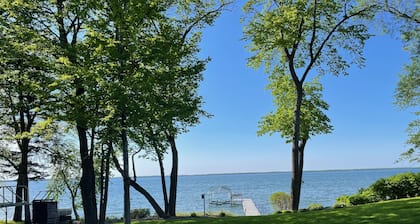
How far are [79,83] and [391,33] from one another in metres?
12.2

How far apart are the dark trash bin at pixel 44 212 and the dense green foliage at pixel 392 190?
1000 centimetres

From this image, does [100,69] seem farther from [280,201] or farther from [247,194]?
[247,194]

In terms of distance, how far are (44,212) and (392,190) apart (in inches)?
485

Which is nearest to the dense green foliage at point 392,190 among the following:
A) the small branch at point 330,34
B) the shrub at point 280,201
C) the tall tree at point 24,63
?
the small branch at point 330,34

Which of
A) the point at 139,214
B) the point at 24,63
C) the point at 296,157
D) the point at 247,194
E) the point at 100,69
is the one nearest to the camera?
the point at 100,69

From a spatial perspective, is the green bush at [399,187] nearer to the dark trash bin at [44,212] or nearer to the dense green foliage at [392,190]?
the dense green foliage at [392,190]

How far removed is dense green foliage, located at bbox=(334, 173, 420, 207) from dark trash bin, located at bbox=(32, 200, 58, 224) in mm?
10004

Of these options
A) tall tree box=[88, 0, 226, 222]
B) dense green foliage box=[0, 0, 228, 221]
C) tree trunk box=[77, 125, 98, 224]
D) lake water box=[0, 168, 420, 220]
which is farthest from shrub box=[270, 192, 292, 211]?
tall tree box=[88, 0, 226, 222]

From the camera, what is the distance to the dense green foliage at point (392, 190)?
15031 millimetres

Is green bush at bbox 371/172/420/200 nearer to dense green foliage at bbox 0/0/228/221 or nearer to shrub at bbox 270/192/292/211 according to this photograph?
shrub at bbox 270/192/292/211

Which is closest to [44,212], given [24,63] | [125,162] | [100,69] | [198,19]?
[125,162]

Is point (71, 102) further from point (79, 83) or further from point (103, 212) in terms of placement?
point (103, 212)

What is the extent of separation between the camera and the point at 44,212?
13.5 metres

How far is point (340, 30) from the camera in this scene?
52.4 feet
